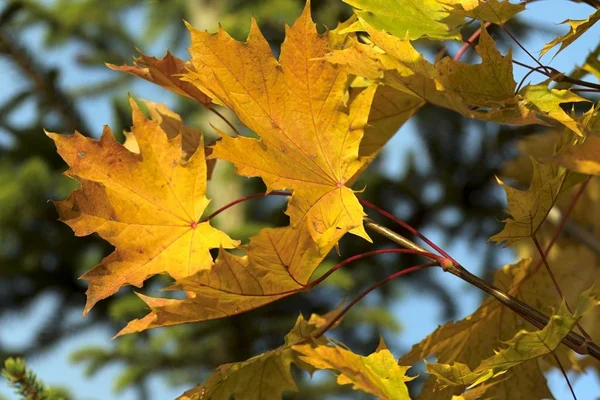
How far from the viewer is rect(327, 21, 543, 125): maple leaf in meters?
0.37

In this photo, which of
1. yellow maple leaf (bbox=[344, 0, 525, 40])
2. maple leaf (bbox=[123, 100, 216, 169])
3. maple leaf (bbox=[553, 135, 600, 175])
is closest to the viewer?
maple leaf (bbox=[553, 135, 600, 175])

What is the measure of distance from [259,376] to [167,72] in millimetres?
216

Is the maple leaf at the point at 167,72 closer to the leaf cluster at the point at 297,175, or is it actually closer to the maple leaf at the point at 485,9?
the leaf cluster at the point at 297,175

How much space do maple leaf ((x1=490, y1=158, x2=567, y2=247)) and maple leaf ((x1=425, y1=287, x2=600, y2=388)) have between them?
57mm

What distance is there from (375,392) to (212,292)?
0.11 meters

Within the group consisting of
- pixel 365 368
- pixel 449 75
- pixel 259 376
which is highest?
pixel 449 75

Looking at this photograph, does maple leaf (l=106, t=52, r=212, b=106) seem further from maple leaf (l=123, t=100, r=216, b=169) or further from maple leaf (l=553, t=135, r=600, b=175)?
maple leaf (l=553, t=135, r=600, b=175)

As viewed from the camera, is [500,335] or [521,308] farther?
[500,335]

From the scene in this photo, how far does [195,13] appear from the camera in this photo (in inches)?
121

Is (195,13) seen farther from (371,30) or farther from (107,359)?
(371,30)

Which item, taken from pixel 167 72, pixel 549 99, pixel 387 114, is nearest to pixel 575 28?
pixel 549 99

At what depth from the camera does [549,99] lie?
37 centimetres

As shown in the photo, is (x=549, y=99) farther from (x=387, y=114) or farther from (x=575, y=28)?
(x=387, y=114)

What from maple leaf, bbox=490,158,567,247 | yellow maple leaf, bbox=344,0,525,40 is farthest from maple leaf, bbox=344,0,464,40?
maple leaf, bbox=490,158,567,247
